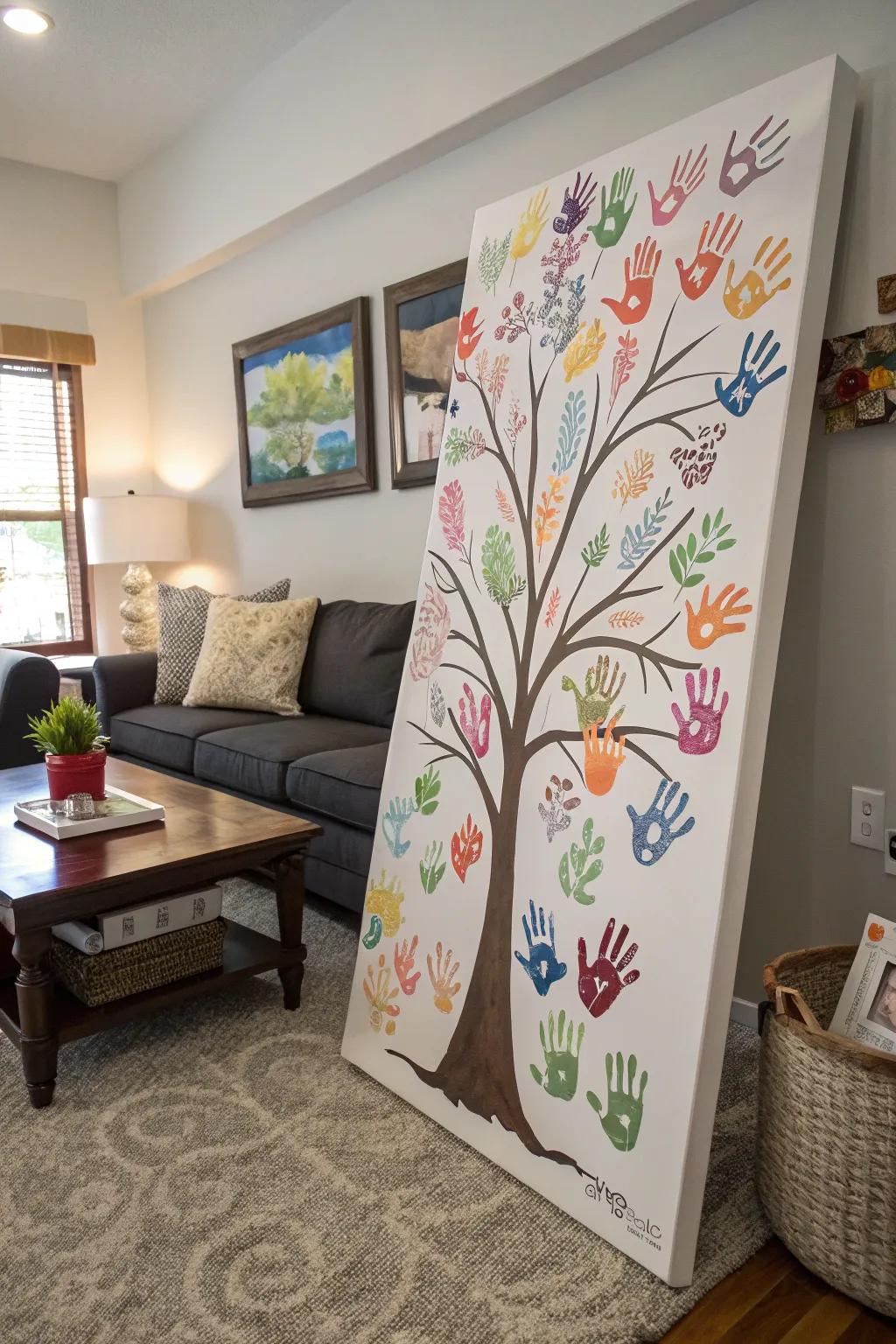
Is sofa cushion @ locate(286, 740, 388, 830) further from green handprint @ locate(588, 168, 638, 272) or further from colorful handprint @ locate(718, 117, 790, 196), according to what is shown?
colorful handprint @ locate(718, 117, 790, 196)

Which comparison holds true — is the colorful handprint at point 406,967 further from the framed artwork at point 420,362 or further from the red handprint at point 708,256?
the framed artwork at point 420,362

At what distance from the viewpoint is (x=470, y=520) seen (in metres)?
2.18

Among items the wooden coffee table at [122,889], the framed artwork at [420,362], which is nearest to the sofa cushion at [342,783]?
the wooden coffee table at [122,889]

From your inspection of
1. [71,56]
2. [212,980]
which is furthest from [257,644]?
[71,56]

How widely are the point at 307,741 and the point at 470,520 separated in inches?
47.3

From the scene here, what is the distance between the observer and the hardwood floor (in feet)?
4.49

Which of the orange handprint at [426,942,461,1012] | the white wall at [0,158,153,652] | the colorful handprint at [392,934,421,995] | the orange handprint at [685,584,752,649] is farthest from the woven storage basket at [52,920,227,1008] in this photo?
the white wall at [0,158,153,652]

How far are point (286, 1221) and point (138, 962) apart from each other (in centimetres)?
74

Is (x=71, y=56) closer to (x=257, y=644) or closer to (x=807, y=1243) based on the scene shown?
(x=257, y=644)

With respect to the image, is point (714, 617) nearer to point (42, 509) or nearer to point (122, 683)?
point (122, 683)

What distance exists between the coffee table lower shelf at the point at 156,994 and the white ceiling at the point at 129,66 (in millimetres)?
3160

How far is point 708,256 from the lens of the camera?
1802 mm

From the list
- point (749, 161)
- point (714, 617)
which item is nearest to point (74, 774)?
point (714, 617)

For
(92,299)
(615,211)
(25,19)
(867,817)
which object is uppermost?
(25,19)
